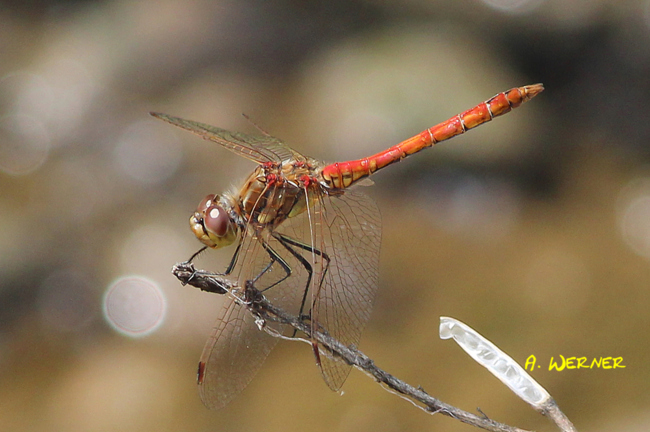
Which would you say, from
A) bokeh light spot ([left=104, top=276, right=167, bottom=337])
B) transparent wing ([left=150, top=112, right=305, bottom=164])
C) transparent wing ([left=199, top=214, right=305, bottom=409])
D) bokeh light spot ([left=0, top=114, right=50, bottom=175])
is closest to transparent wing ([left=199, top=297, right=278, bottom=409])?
transparent wing ([left=199, top=214, right=305, bottom=409])

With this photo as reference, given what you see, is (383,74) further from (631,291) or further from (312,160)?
(312,160)

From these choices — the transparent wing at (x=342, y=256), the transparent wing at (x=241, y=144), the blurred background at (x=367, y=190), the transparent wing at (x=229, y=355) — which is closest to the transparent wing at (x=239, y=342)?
the transparent wing at (x=229, y=355)

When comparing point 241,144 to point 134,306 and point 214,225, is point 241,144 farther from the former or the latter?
point 134,306

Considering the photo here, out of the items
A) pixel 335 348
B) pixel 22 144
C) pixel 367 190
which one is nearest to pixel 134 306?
pixel 367 190

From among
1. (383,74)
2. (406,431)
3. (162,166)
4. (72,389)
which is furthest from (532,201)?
(72,389)

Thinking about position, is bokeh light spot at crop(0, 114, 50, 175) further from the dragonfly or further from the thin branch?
the thin branch
